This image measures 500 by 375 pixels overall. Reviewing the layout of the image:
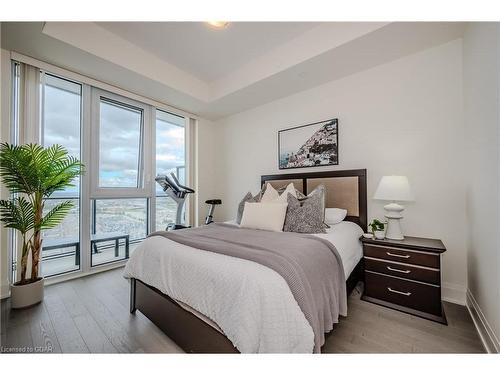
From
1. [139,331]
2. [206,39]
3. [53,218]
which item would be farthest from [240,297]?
[206,39]

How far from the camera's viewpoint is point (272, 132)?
3445 mm

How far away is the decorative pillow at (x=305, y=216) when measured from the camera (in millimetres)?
2031

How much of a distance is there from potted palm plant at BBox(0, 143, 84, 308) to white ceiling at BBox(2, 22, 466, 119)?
41.8 inches

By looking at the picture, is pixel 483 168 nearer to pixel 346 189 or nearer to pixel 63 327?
pixel 346 189

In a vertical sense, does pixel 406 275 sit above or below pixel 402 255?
below

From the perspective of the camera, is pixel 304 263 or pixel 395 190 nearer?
pixel 304 263

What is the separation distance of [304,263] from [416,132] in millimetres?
2010

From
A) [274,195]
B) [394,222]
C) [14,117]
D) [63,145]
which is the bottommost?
[394,222]

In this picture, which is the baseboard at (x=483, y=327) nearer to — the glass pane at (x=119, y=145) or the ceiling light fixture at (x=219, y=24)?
the ceiling light fixture at (x=219, y=24)

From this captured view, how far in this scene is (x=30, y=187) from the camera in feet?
6.52

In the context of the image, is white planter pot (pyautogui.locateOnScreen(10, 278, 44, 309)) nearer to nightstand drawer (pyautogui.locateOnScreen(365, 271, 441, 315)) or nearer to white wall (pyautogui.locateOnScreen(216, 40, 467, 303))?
nightstand drawer (pyautogui.locateOnScreen(365, 271, 441, 315))

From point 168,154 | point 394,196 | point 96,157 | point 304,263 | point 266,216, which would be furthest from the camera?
point 168,154

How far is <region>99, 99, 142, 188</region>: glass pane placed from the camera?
2987 mm

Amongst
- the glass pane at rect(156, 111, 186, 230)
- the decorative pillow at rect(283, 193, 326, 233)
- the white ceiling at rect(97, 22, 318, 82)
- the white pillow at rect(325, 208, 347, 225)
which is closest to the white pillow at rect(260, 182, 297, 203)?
the decorative pillow at rect(283, 193, 326, 233)
